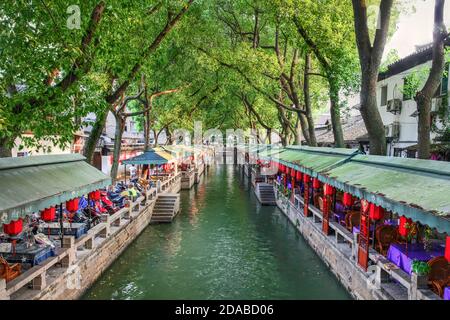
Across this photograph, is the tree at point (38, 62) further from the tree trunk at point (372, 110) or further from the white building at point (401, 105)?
the white building at point (401, 105)

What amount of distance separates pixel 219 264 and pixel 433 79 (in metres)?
9.69

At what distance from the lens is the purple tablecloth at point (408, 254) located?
8477mm

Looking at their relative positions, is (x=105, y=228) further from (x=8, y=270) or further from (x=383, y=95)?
(x=383, y=95)

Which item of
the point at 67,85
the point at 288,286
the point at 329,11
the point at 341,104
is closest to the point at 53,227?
the point at 67,85

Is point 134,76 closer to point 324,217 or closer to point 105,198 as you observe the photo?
point 105,198

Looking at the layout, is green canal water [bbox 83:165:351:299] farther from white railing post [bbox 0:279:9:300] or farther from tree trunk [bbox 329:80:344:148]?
tree trunk [bbox 329:80:344:148]

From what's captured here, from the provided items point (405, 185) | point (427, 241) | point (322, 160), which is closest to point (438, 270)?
point (405, 185)

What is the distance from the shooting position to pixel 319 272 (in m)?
12.7

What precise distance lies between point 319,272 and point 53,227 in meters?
9.36

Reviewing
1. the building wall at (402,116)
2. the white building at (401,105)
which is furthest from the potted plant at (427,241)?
the building wall at (402,116)

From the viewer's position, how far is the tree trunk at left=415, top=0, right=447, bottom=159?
378 inches

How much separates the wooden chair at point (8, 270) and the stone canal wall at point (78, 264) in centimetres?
24

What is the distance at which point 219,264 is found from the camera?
45.7ft

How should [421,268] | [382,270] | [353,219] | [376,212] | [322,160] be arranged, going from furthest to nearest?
[322,160] < [353,219] < [376,212] < [382,270] < [421,268]
